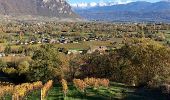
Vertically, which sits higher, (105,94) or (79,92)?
(105,94)

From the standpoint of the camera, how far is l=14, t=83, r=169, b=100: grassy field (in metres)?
47.2

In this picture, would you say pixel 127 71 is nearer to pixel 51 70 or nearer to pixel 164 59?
pixel 164 59

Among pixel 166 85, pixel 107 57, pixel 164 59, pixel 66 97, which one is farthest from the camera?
pixel 107 57

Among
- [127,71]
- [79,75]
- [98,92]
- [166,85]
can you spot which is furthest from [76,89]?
[79,75]

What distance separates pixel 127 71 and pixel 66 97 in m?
23.7

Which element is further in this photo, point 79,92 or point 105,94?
point 79,92

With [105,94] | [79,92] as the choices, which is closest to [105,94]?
[105,94]

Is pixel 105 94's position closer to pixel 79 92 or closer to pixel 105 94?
pixel 105 94

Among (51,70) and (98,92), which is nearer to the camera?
(98,92)

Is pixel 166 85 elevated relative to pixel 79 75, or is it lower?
elevated

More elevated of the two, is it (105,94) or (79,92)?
(105,94)

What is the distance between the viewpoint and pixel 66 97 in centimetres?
4697

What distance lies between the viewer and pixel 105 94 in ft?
159

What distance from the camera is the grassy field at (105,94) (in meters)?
47.2
